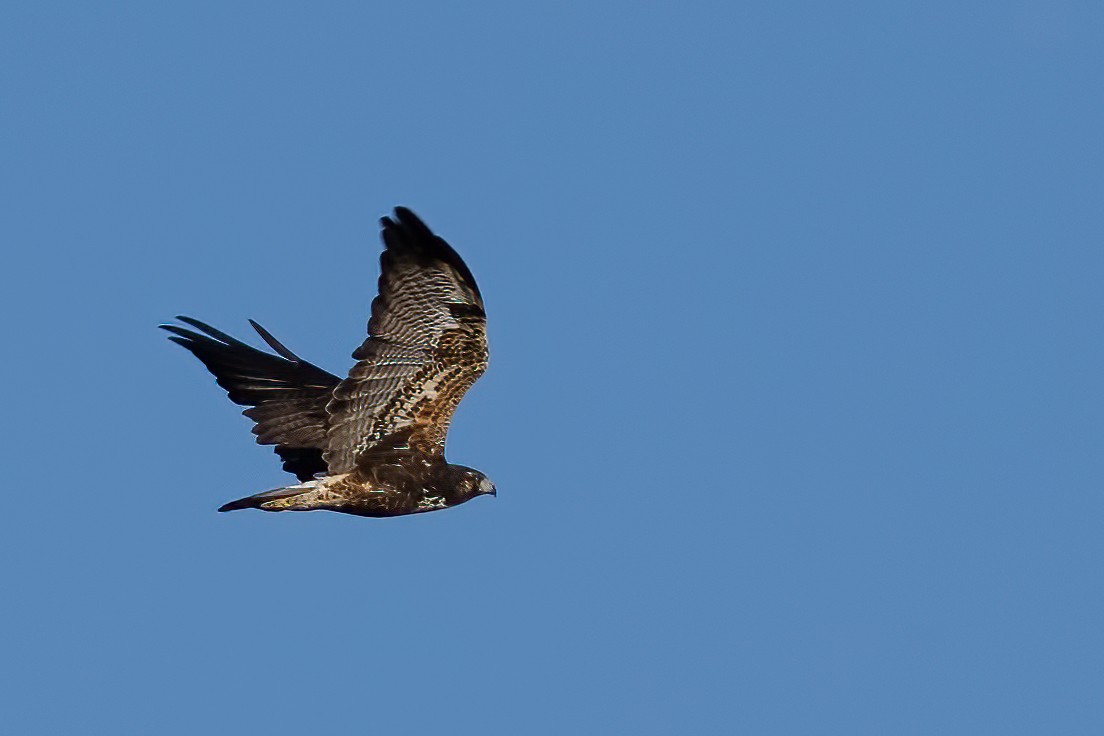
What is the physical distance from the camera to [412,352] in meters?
15.8

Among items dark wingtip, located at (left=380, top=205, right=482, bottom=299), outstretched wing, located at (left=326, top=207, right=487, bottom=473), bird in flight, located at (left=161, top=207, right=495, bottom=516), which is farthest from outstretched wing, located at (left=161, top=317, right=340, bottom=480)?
dark wingtip, located at (left=380, top=205, right=482, bottom=299)

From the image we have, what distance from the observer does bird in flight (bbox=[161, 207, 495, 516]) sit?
1514 centimetres

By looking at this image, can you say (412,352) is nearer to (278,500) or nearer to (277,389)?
(278,500)

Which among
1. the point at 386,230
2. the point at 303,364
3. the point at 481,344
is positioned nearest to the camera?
the point at 386,230

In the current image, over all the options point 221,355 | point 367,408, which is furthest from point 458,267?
point 221,355

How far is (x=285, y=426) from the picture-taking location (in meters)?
17.9

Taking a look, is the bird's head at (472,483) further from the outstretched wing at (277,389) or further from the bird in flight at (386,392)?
the outstretched wing at (277,389)

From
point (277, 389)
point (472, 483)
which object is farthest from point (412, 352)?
point (277, 389)

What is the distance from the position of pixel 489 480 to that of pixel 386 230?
11.6 ft

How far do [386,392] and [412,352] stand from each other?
58 centimetres

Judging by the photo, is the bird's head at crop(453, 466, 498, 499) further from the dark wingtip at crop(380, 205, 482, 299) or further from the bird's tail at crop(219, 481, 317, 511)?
the dark wingtip at crop(380, 205, 482, 299)

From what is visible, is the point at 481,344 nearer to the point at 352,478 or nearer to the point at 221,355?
the point at 352,478

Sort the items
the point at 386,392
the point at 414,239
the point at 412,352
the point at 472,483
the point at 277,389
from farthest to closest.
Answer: the point at 277,389, the point at 472,483, the point at 386,392, the point at 412,352, the point at 414,239

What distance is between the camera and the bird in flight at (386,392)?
49.7 feet
